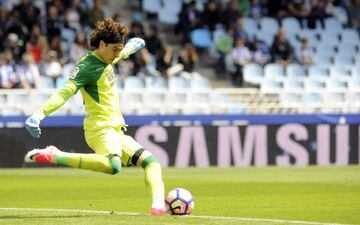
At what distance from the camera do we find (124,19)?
1180 inches

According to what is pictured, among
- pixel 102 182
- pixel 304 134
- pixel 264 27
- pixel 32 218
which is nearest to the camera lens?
pixel 32 218

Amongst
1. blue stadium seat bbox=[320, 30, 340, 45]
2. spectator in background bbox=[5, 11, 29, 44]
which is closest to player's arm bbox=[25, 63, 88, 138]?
spectator in background bbox=[5, 11, 29, 44]

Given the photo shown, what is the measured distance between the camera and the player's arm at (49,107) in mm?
11086

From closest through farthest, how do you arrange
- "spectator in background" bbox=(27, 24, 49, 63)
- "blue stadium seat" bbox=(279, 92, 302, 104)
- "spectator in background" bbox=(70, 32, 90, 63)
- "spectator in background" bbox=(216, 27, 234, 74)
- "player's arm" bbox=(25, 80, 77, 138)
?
1. "player's arm" bbox=(25, 80, 77, 138)
2. "blue stadium seat" bbox=(279, 92, 302, 104)
3. "spectator in background" bbox=(27, 24, 49, 63)
4. "spectator in background" bbox=(70, 32, 90, 63)
5. "spectator in background" bbox=(216, 27, 234, 74)

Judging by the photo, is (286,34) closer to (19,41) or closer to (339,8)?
(339,8)

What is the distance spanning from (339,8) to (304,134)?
10161 millimetres

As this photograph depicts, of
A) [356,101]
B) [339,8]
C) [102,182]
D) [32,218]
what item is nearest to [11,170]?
[102,182]

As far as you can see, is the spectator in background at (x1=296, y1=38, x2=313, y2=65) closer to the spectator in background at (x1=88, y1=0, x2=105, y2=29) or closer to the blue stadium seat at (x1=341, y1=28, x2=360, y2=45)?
the blue stadium seat at (x1=341, y1=28, x2=360, y2=45)

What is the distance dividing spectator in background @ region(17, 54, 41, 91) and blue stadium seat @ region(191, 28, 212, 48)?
6.13m

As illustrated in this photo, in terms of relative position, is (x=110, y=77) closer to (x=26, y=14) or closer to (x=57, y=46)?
(x=57, y=46)

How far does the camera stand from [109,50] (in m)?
11.9

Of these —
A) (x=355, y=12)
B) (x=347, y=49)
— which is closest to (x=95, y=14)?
(x=347, y=49)

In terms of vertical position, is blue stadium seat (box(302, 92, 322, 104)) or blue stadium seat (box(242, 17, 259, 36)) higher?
blue stadium seat (box(242, 17, 259, 36))

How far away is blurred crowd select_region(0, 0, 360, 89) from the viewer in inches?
1010
